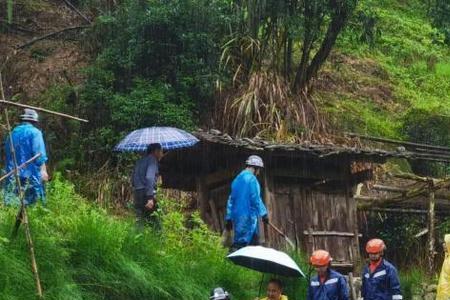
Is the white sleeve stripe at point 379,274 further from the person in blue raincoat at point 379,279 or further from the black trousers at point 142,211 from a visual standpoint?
the black trousers at point 142,211

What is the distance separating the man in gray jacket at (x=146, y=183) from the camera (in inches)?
428

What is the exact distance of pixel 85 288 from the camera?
8930 millimetres

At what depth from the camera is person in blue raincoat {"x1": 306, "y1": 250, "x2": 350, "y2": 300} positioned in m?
9.19

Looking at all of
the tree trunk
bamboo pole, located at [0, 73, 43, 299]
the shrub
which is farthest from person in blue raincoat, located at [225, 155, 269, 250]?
the shrub

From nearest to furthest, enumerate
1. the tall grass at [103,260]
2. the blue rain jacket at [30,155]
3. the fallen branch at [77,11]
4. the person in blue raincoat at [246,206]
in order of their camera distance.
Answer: the tall grass at [103,260]
the blue rain jacket at [30,155]
the person in blue raincoat at [246,206]
the fallen branch at [77,11]

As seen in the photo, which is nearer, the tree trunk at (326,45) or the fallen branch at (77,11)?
the tree trunk at (326,45)

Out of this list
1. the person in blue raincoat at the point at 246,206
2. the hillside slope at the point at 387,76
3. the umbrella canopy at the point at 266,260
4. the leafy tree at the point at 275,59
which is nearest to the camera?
the umbrella canopy at the point at 266,260

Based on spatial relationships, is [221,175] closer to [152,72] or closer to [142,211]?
[142,211]

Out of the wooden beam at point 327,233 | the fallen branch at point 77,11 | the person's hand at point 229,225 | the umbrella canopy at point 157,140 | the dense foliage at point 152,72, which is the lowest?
the wooden beam at point 327,233

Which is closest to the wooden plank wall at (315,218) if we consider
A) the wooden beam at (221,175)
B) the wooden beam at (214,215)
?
the wooden beam at (221,175)

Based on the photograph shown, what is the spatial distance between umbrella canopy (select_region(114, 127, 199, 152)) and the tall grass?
149cm

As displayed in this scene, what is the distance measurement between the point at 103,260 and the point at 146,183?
183cm

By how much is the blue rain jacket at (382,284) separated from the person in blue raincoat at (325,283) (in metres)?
0.56

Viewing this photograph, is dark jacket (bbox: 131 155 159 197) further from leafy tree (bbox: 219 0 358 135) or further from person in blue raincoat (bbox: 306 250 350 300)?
leafy tree (bbox: 219 0 358 135)
